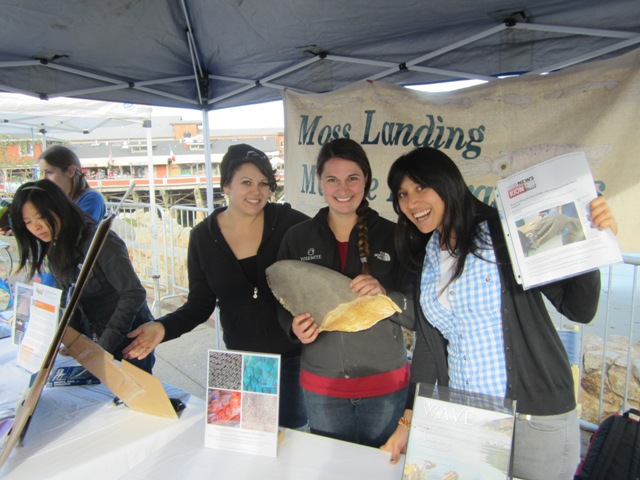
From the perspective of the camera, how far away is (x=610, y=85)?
1837 millimetres

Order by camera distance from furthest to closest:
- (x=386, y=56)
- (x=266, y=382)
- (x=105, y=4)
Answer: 1. (x=386, y=56)
2. (x=105, y=4)
3. (x=266, y=382)

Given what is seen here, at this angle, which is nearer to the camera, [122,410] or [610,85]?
[122,410]

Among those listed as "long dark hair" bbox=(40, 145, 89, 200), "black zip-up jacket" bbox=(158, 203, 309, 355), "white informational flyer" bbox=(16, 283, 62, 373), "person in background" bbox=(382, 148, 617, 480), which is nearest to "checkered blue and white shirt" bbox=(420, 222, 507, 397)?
"person in background" bbox=(382, 148, 617, 480)

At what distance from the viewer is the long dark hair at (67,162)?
290 centimetres

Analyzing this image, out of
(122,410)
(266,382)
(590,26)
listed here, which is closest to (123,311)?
(122,410)

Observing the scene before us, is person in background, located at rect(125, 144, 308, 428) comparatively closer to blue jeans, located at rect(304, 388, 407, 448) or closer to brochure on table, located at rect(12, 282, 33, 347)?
blue jeans, located at rect(304, 388, 407, 448)

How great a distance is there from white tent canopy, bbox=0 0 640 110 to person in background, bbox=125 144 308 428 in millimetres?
798

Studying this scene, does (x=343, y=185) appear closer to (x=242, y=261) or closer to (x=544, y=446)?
(x=242, y=261)

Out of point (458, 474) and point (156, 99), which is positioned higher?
point (156, 99)

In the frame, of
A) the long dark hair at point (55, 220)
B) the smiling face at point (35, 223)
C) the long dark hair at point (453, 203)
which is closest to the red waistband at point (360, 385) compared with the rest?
the long dark hair at point (453, 203)

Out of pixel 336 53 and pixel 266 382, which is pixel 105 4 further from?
pixel 266 382

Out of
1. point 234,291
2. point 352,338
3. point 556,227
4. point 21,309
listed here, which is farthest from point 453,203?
point 21,309

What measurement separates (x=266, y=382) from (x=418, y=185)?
2.21 feet

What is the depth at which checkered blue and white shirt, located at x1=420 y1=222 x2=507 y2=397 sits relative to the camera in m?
1.05
